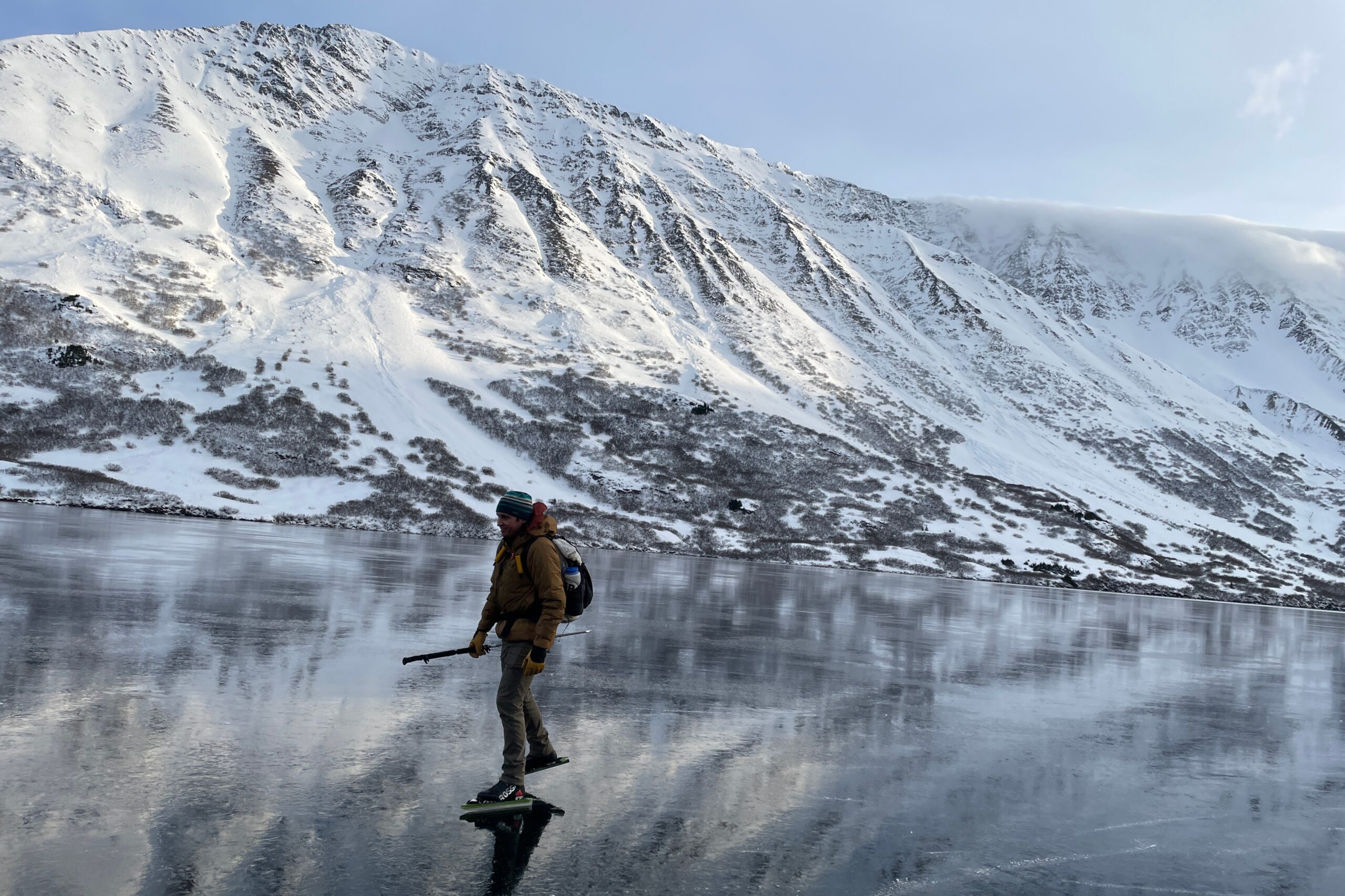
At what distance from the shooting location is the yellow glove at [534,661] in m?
6.96

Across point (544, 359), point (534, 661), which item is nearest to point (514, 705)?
point (534, 661)

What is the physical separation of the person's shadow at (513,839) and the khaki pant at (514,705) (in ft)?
1.01

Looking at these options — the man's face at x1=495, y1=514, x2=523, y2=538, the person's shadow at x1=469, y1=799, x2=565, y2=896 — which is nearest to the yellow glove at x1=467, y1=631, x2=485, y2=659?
the man's face at x1=495, y1=514, x2=523, y2=538

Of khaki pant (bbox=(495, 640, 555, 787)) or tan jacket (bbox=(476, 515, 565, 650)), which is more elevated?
tan jacket (bbox=(476, 515, 565, 650))

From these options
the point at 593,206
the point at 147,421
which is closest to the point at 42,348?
the point at 147,421

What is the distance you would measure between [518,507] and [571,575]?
74 cm

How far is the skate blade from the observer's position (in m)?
6.46

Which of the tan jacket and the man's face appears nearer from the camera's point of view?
the tan jacket

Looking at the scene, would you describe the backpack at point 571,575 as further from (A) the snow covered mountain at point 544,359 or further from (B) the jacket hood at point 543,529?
(A) the snow covered mountain at point 544,359

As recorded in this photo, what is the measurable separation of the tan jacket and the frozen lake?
1.33 metres

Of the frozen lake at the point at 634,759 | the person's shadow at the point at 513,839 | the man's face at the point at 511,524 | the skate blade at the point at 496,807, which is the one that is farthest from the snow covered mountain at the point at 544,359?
the person's shadow at the point at 513,839

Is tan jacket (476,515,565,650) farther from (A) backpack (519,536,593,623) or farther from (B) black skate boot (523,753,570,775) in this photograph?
(B) black skate boot (523,753,570,775)

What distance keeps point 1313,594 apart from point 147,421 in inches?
3197

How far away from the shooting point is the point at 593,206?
435ft
